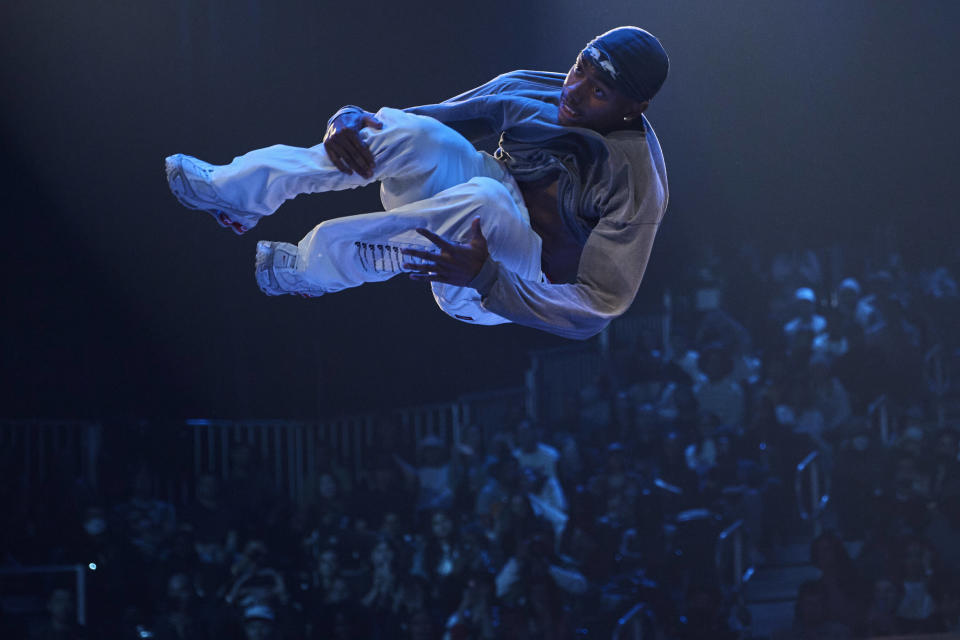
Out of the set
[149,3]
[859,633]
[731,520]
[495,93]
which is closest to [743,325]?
[731,520]

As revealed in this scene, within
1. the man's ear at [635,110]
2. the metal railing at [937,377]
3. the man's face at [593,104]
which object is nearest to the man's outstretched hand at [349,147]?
the man's face at [593,104]

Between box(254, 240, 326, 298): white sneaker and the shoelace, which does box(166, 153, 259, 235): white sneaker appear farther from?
the shoelace

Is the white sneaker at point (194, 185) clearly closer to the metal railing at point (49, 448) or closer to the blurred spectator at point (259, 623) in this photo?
the blurred spectator at point (259, 623)

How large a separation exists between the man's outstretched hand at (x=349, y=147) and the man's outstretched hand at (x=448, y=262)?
0.86 feet

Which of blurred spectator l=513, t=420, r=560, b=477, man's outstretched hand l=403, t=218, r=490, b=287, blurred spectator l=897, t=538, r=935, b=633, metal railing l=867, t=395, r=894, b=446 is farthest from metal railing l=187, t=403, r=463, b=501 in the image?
man's outstretched hand l=403, t=218, r=490, b=287

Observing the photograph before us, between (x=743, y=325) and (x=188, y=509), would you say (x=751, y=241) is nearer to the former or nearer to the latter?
(x=743, y=325)

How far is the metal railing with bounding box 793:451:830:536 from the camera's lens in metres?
4.99

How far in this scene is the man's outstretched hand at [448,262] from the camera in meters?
1.83

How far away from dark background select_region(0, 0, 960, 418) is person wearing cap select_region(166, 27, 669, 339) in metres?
3.32

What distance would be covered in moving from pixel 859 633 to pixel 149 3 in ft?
16.3

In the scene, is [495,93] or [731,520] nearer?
[495,93]

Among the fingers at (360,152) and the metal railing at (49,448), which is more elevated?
the fingers at (360,152)

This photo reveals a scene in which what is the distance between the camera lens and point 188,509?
510cm

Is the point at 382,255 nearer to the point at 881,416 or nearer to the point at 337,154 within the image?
the point at 337,154
